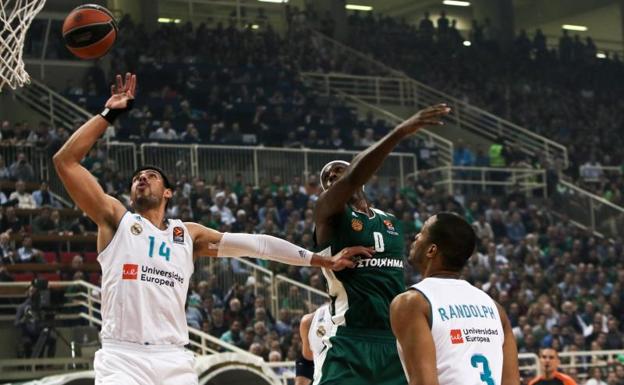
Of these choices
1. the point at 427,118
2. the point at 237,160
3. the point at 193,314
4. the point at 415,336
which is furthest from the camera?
the point at 237,160

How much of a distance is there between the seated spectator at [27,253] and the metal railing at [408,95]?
51.5 ft

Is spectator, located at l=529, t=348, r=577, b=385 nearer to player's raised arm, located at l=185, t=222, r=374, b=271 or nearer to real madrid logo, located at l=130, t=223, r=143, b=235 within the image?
player's raised arm, located at l=185, t=222, r=374, b=271

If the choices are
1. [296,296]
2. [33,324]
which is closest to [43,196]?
[33,324]

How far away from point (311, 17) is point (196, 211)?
1695 cm

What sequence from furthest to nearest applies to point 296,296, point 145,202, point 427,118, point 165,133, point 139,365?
1. point 165,133
2. point 296,296
3. point 145,202
4. point 139,365
5. point 427,118

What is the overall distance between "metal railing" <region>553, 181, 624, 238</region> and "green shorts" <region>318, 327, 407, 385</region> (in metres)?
24.3

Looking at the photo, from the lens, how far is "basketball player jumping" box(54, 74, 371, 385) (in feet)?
24.5

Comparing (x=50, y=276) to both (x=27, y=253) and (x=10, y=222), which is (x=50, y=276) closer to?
(x=27, y=253)

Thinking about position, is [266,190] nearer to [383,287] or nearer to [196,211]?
[196,211]

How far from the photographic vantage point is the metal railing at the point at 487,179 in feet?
98.3

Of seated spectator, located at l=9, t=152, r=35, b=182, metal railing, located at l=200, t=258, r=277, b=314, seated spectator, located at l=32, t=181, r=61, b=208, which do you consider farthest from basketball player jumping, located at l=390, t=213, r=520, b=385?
seated spectator, located at l=9, t=152, r=35, b=182

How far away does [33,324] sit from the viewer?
1869 cm

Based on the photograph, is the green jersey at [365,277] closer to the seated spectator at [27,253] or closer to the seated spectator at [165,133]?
the seated spectator at [27,253]

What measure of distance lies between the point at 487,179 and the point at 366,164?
80.9ft
